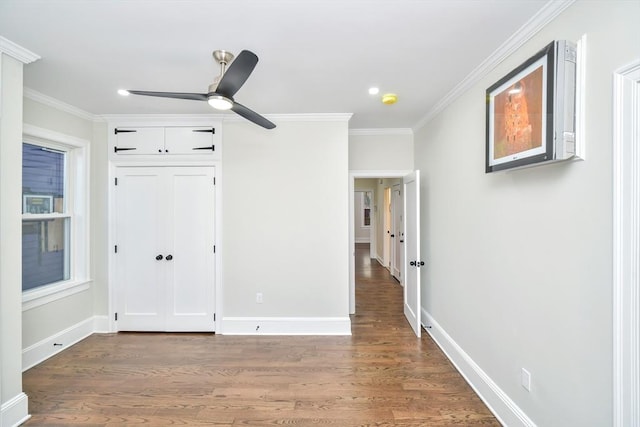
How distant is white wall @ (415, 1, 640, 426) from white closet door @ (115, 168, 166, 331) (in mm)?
3358

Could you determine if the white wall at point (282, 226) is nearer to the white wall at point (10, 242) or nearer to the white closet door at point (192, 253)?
the white closet door at point (192, 253)

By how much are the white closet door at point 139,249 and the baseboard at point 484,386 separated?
3.26m

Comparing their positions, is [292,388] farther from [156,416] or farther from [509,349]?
[509,349]

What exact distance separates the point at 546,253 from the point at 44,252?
4.45 meters

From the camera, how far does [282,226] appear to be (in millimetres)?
3367

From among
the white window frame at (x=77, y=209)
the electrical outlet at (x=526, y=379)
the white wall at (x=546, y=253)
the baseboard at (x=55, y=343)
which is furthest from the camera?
the white window frame at (x=77, y=209)

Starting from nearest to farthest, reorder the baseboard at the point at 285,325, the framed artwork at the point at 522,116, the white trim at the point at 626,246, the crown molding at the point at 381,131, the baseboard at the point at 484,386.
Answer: the white trim at the point at 626,246 < the framed artwork at the point at 522,116 < the baseboard at the point at 484,386 < the baseboard at the point at 285,325 < the crown molding at the point at 381,131

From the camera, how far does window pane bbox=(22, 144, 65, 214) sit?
110 inches

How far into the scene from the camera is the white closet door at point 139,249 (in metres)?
3.40

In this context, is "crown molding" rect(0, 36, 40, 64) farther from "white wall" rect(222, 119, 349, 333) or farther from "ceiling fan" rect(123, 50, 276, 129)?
"white wall" rect(222, 119, 349, 333)

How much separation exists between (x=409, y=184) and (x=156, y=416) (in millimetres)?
3365

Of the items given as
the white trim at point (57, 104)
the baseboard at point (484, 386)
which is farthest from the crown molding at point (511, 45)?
the white trim at point (57, 104)

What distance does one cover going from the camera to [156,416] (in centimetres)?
203

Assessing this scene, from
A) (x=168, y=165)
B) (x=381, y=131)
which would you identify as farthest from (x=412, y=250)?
(x=168, y=165)
